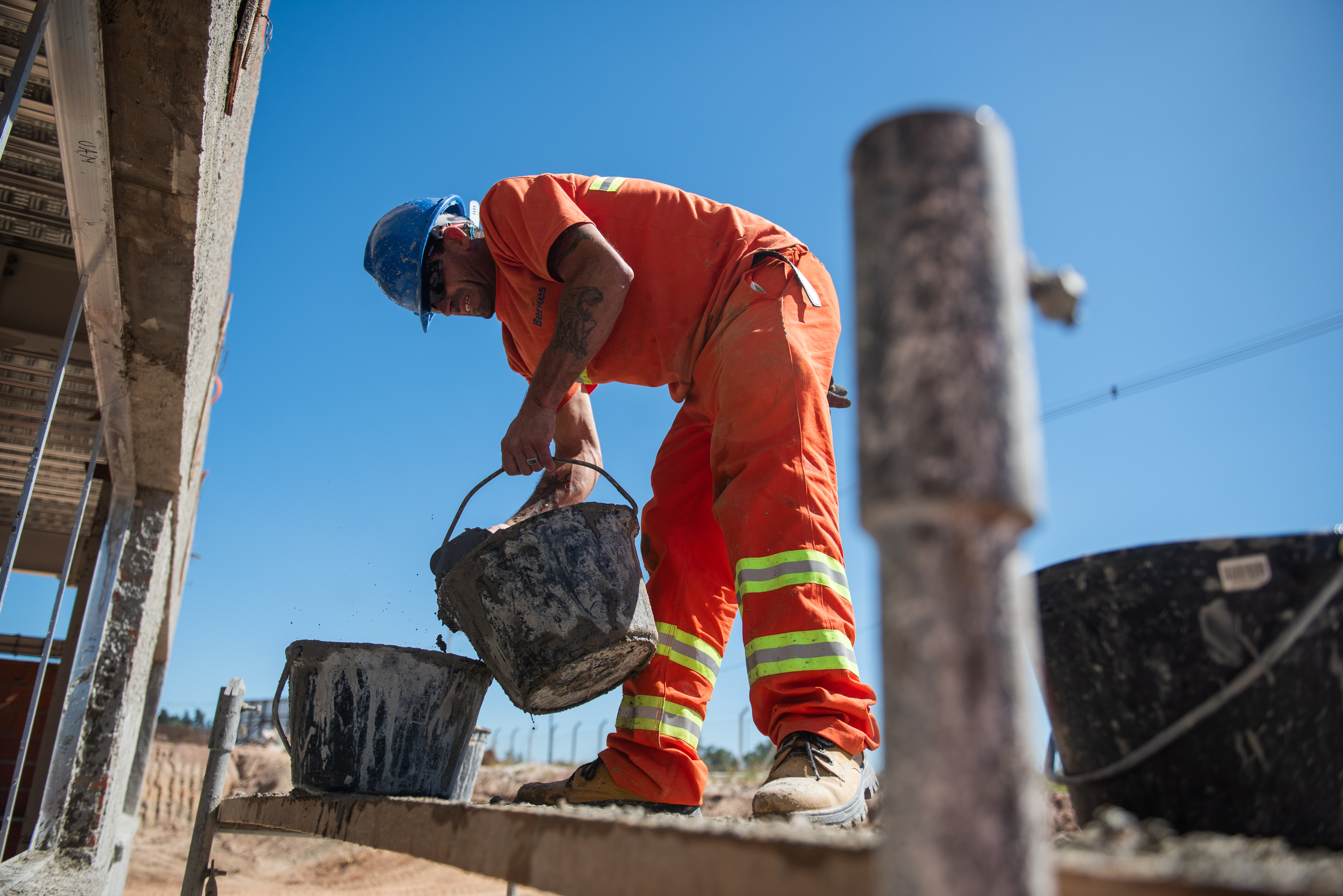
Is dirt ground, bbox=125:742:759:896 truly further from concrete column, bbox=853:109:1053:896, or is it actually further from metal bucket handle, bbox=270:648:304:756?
concrete column, bbox=853:109:1053:896

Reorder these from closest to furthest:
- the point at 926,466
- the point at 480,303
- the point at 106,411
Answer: the point at 926,466, the point at 480,303, the point at 106,411

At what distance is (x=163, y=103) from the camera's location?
2244mm

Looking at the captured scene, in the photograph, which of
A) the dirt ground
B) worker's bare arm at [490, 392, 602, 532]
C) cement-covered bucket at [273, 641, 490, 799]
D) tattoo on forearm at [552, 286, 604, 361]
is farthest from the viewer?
the dirt ground

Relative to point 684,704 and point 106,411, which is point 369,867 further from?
point 684,704

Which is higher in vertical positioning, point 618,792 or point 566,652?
point 566,652

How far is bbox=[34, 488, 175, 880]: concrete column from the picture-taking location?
3629 millimetres

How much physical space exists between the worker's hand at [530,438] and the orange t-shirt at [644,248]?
0.75ft

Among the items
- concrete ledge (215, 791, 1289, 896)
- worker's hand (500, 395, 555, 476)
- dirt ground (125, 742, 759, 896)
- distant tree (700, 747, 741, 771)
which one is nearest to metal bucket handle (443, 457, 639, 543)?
worker's hand (500, 395, 555, 476)

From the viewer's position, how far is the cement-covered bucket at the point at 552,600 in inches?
82.0

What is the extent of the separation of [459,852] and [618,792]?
3.50ft

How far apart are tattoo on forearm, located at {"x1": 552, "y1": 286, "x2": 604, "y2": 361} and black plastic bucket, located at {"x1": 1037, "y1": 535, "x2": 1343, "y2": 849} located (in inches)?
66.7

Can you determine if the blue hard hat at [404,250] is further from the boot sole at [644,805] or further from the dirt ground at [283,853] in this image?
the dirt ground at [283,853]

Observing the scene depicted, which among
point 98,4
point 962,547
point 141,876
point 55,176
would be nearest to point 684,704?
point 962,547

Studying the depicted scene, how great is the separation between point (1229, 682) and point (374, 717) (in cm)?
195
